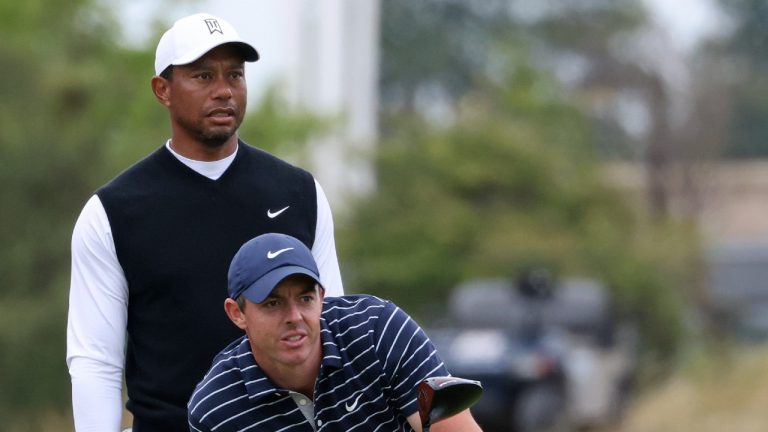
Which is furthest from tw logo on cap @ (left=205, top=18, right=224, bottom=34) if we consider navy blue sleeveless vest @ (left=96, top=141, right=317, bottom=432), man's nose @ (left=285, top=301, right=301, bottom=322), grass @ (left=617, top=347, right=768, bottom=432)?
grass @ (left=617, top=347, right=768, bottom=432)

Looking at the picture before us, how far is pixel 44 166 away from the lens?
54.1 feet

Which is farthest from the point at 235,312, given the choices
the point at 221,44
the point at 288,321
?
the point at 221,44

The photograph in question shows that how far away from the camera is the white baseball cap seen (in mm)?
4719

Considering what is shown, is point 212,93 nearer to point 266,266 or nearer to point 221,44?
point 221,44

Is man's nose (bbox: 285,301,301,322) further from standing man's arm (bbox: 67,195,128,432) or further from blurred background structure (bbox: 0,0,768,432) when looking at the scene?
blurred background structure (bbox: 0,0,768,432)

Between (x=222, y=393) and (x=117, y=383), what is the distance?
0.64m

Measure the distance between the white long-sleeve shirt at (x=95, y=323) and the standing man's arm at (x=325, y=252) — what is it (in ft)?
1.86

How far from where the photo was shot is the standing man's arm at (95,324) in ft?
15.7

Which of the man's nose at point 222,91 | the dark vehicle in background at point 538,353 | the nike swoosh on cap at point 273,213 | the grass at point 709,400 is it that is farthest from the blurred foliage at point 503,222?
the man's nose at point 222,91

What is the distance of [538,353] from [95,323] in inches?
581

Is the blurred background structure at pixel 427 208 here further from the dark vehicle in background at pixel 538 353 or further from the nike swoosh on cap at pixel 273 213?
the nike swoosh on cap at pixel 273 213

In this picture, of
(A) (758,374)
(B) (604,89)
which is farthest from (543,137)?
(B) (604,89)

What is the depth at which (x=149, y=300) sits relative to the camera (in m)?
4.84

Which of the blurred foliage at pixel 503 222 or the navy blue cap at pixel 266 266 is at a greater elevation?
the blurred foliage at pixel 503 222
